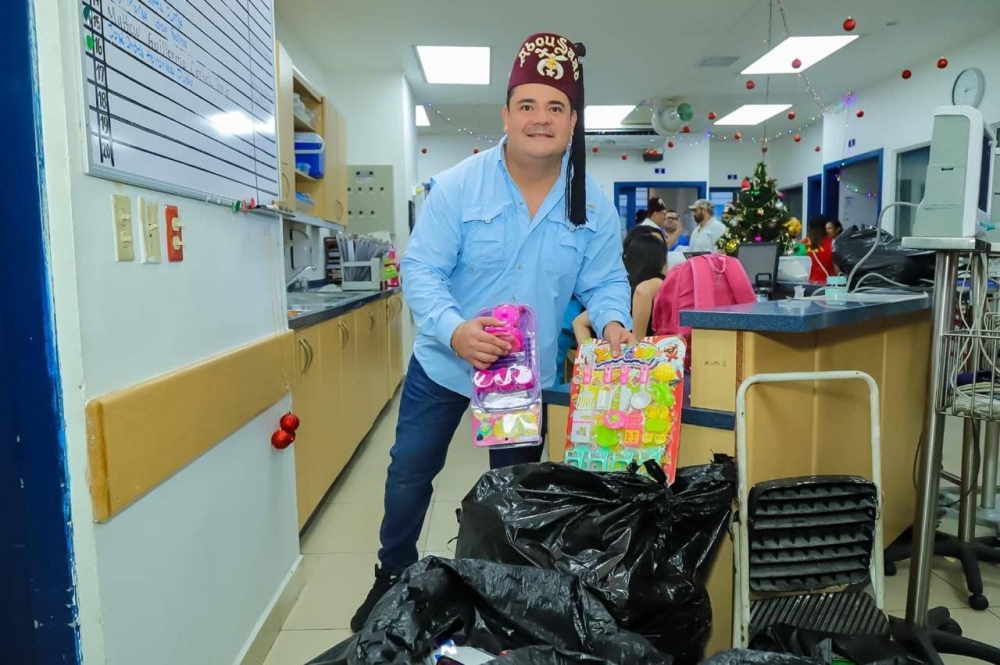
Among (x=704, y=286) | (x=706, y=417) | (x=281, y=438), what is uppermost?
(x=704, y=286)

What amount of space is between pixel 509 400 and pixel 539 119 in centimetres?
63

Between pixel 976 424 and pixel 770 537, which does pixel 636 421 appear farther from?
Result: pixel 976 424

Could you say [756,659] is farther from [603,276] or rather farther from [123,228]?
[123,228]

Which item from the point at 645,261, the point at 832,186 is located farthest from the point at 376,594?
the point at 832,186

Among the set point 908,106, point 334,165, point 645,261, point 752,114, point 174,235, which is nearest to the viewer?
point 174,235

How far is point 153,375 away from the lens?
3.80 ft

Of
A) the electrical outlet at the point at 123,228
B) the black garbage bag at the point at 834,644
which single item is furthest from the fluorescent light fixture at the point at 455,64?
the black garbage bag at the point at 834,644

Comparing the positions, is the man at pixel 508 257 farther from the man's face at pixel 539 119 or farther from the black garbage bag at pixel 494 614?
the black garbage bag at pixel 494 614

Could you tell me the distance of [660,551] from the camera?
1.13 meters

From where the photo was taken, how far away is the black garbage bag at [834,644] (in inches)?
50.6

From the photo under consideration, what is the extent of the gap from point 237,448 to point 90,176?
2.48 ft

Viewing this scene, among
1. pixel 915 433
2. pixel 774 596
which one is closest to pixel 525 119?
pixel 774 596

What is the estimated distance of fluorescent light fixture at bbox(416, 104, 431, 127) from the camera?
25.9ft

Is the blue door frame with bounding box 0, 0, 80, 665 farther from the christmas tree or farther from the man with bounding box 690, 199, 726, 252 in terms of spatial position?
the man with bounding box 690, 199, 726, 252
